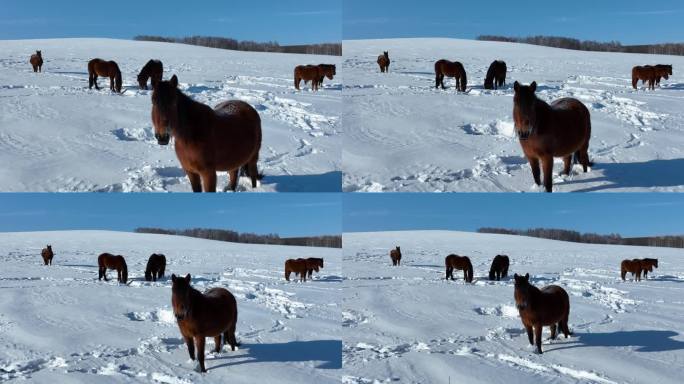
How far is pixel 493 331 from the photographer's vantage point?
8.18 metres

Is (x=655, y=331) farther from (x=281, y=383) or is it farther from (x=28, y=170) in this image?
(x=28, y=170)

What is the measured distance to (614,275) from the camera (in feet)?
49.8

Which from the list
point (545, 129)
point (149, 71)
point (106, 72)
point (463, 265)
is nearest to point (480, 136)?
point (545, 129)

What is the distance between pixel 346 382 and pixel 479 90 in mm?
8371

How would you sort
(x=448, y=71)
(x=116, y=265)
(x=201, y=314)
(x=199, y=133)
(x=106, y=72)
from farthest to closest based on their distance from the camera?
1. (x=106, y=72)
2. (x=448, y=71)
3. (x=116, y=265)
4. (x=201, y=314)
5. (x=199, y=133)

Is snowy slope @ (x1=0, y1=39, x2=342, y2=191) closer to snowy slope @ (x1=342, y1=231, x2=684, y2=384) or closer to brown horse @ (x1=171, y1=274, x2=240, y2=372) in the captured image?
brown horse @ (x1=171, y1=274, x2=240, y2=372)

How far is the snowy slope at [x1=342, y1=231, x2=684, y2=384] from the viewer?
649 centimetres

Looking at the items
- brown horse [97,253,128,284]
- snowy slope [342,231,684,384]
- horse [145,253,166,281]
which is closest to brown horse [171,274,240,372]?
snowy slope [342,231,684,384]

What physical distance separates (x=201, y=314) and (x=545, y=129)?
4114mm

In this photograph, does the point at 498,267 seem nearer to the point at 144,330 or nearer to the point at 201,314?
the point at 144,330

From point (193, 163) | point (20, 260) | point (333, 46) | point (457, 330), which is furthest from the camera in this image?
point (333, 46)

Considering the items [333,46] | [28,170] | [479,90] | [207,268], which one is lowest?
[207,268]

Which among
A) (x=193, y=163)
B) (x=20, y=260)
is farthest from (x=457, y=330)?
(x=20, y=260)

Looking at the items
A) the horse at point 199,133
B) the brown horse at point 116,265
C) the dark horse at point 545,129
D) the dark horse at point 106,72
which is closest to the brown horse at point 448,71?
the dark horse at point 106,72
